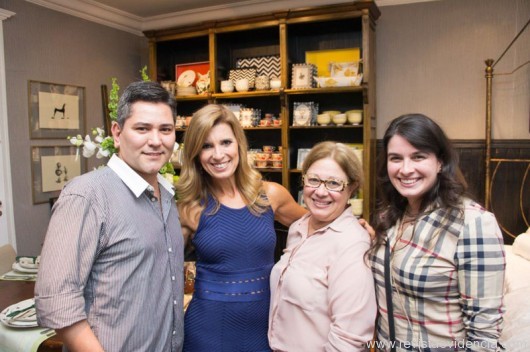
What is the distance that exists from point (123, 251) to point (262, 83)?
3116mm

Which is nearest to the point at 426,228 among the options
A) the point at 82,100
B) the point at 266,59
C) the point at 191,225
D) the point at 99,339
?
the point at 191,225

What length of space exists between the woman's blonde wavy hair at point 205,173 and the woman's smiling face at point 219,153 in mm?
20

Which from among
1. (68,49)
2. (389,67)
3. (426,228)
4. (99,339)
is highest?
(68,49)

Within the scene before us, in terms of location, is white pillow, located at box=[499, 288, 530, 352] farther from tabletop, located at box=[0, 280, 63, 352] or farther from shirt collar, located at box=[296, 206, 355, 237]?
tabletop, located at box=[0, 280, 63, 352]

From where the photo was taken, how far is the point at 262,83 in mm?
4113

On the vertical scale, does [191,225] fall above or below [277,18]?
below

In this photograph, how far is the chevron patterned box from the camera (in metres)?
4.24

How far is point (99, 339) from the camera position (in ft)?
3.93

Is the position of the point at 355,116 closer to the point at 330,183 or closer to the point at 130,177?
the point at 330,183

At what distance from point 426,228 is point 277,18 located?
3081 millimetres

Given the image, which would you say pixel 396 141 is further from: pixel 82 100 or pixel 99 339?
pixel 82 100

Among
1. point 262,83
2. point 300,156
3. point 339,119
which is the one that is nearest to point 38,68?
point 262,83

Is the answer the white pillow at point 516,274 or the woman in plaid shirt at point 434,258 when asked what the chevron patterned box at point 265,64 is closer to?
the white pillow at point 516,274

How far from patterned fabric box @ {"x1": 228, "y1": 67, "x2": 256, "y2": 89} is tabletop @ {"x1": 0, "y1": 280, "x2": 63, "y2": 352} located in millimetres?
2612
